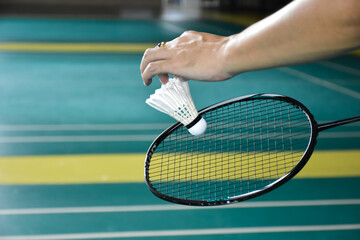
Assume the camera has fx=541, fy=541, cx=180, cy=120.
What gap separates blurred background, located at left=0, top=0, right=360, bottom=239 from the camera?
383 cm

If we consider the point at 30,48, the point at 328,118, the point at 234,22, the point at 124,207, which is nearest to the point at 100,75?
the point at 30,48

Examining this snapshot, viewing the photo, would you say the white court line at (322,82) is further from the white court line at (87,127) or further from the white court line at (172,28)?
the white court line at (172,28)

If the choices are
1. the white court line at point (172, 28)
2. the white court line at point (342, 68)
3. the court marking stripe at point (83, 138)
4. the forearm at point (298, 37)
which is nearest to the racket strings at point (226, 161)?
the forearm at point (298, 37)

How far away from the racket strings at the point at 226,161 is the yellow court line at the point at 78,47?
22.9 feet

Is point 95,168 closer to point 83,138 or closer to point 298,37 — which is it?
point 83,138

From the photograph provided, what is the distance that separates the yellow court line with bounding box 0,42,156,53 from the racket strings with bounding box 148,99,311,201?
699 cm

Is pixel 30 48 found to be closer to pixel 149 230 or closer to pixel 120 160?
pixel 120 160

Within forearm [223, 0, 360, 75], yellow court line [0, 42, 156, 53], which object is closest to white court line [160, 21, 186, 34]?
yellow court line [0, 42, 156, 53]

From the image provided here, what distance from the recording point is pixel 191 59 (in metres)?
1.37

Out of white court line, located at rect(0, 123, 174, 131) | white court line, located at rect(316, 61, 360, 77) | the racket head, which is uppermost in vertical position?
white court line, located at rect(316, 61, 360, 77)

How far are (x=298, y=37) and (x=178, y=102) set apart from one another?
50 cm

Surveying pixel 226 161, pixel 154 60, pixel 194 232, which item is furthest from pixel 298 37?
pixel 226 161

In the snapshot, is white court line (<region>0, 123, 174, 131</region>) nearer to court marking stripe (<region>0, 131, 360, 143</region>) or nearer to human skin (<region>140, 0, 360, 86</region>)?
court marking stripe (<region>0, 131, 360, 143</region>)

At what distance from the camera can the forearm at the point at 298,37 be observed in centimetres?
105
